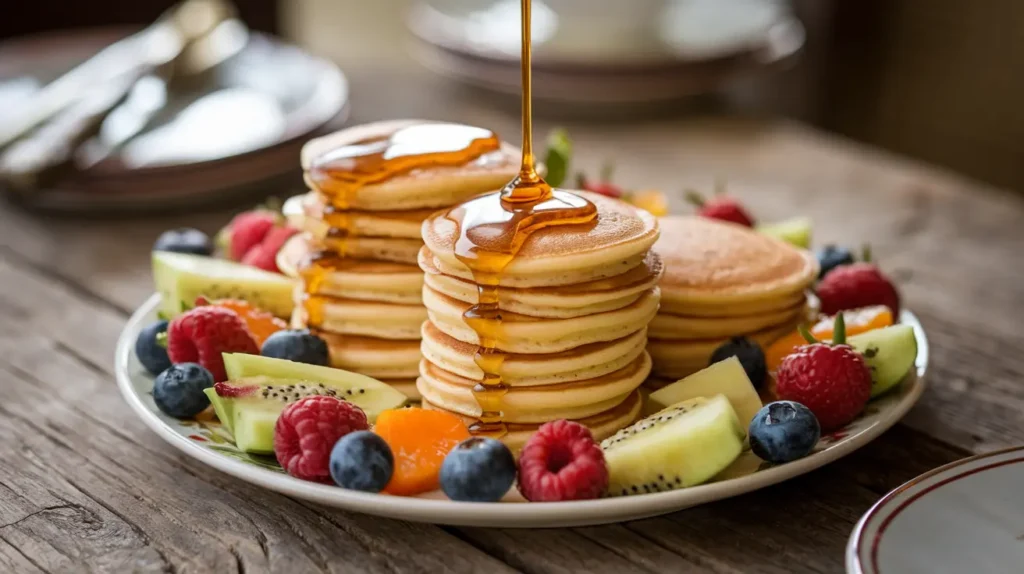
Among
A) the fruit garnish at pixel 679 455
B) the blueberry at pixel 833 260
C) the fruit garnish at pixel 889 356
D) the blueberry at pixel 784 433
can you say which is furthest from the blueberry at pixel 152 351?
the blueberry at pixel 833 260

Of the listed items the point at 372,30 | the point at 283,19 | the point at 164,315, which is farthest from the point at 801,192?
the point at 372,30

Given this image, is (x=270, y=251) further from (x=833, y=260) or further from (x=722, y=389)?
(x=833, y=260)

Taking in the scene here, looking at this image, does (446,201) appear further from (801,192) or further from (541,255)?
(801,192)

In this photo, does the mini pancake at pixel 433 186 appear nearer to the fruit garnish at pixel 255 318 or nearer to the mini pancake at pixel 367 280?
the mini pancake at pixel 367 280

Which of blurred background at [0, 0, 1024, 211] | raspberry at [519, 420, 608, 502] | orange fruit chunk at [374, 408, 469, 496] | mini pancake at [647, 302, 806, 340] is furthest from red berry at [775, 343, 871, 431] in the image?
blurred background at [0, 0, 1024, 211]

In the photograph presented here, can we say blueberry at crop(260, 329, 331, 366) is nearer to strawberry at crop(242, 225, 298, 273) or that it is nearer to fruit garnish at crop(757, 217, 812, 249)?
strawberry at crop(242, 225, 298, 273)
